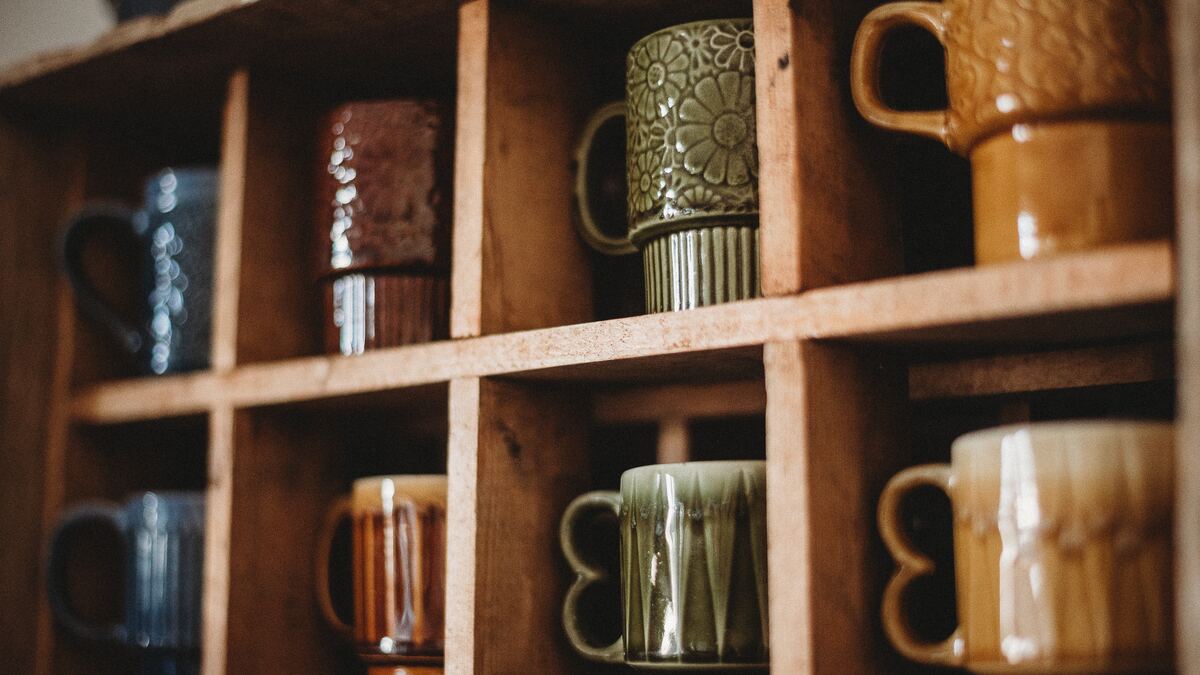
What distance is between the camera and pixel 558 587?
0.97 m

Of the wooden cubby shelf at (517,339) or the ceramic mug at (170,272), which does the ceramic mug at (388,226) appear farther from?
the ceramic mug at (170,272)

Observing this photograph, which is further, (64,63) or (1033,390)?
(64,63)

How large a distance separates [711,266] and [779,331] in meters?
0.11

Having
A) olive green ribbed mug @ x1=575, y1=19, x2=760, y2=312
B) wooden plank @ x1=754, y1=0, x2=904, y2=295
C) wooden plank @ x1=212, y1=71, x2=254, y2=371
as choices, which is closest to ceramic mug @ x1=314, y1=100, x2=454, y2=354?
wooden plank @ x1=212, y1=71, x2=254, y2=371

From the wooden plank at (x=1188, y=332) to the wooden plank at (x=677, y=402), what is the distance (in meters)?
0.39

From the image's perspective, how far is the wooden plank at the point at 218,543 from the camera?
3.43 feet

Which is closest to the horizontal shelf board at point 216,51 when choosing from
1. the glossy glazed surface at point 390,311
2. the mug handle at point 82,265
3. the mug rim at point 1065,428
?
the mug handle at point 82,265

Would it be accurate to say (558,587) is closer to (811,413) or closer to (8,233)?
(811,413)

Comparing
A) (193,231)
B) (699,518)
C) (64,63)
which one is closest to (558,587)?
(699,518)

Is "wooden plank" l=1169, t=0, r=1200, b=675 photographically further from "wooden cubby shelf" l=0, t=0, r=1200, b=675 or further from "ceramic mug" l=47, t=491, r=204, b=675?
"ceramic mug" l=47, t=491, r=204, b=675

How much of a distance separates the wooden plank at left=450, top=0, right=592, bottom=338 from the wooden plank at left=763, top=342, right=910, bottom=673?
0.84ft

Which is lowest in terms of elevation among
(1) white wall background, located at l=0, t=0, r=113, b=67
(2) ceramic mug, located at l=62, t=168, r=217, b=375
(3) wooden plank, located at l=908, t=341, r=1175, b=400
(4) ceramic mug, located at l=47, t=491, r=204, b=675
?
(4) ceramic mug, located at l=47, t=491, r=204, b=675

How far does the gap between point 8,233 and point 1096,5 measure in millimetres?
1014

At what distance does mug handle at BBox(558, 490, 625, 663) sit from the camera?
920 millimetres
